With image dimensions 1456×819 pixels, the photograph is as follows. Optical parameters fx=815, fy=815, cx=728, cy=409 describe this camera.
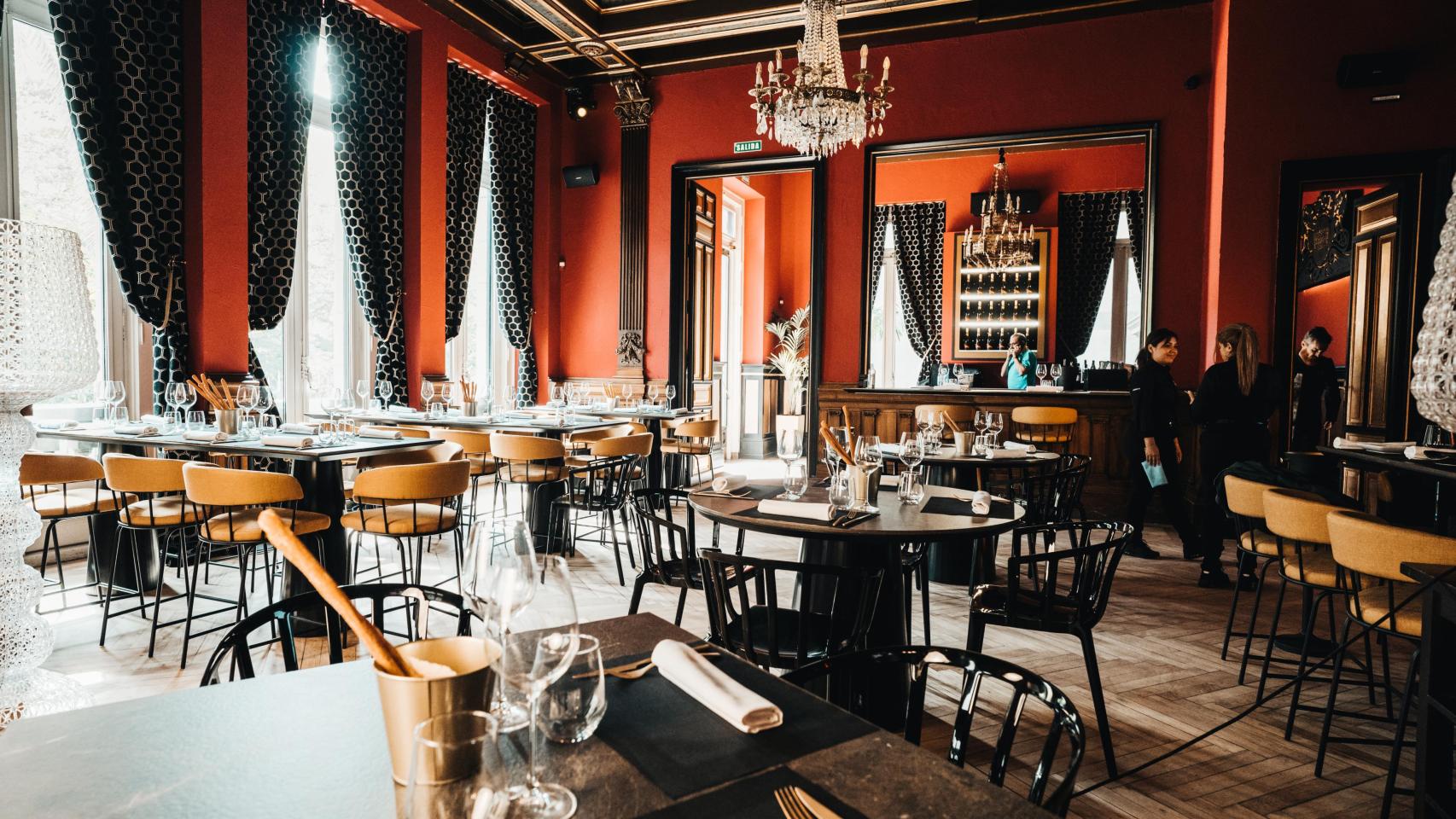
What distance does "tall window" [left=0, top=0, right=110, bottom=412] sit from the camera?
187 inches

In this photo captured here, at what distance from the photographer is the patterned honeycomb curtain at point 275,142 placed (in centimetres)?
566

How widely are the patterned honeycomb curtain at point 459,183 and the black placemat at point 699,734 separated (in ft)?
22.9

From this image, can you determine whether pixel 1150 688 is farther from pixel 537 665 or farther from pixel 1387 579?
pixel 537 665

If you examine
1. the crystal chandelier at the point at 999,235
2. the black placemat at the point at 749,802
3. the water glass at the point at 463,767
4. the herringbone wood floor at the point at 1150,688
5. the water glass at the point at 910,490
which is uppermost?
the crystal chandelier at the point at 999,235

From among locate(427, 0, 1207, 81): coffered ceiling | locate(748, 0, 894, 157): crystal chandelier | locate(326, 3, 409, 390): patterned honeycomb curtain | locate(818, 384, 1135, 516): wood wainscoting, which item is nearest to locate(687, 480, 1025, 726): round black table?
locate(748, 0, 894, 157): crystal chandelier

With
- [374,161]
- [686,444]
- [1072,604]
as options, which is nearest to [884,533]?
[1072,604]

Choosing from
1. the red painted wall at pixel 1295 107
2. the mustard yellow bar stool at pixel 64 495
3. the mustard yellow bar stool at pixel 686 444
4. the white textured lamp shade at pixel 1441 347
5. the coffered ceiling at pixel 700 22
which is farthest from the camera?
the coffered ceiling at pixel 700 22

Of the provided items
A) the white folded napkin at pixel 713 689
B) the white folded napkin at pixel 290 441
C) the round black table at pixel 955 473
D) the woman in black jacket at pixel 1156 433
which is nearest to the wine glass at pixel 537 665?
the white folded napkin at pixel 713 689

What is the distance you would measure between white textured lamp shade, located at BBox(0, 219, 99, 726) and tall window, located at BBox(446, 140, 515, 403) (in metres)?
6.22

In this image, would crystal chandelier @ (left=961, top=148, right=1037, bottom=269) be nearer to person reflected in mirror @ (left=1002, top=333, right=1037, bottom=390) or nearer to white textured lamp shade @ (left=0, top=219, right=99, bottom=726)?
person reflected in mirror @ (left=1002, top=333, right=1037, bottom=390)

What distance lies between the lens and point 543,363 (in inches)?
357

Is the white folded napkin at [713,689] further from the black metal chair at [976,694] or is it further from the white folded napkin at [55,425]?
the white folded napkin at [55,425]

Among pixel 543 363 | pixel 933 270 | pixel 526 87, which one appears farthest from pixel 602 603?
pixel 933 270

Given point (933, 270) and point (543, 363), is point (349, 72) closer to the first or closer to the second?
point (543, 363)
